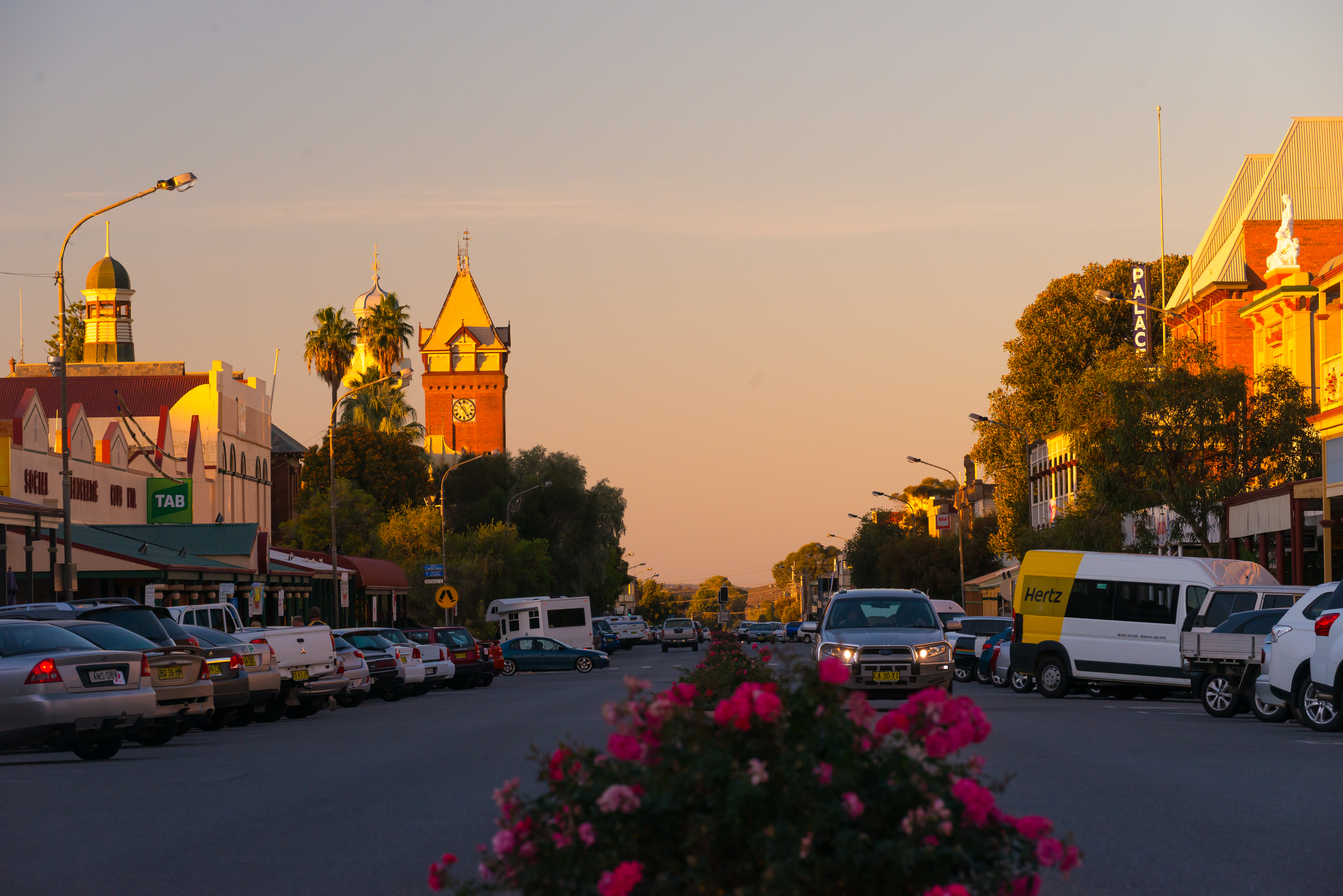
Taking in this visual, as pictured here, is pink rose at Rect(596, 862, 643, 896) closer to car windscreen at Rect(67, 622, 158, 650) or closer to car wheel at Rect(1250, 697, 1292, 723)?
car windscreen at Rect(67, 622, 158, 650)

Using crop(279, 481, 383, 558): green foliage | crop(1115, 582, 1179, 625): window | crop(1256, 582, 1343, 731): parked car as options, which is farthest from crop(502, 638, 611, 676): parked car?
crop(1256, 582, 1343, 731): parked car

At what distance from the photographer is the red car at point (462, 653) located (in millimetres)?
38562

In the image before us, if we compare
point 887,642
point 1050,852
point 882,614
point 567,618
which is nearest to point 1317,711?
Result: point 887,642

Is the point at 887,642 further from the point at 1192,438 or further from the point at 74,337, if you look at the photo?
the point at 74,337

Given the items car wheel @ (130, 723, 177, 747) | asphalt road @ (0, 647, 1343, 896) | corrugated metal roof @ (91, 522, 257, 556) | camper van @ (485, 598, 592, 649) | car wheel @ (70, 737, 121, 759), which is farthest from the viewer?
camper van @ (485, 598, 592, 649)

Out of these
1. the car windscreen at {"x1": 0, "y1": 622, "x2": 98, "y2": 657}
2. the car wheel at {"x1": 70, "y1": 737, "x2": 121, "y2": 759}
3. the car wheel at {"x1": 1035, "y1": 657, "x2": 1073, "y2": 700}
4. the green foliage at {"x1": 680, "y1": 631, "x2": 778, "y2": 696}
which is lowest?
the car wheel at {"x1": 1035, "y1": 657, "x2": 1073, "y2": 700}

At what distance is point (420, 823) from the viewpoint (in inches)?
436

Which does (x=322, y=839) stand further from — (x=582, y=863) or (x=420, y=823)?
(x=582, y=863)

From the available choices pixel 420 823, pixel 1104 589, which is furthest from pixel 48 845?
pixel 1104 589

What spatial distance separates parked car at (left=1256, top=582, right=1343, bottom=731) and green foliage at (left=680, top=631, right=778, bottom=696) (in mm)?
6153

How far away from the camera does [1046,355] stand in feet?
248

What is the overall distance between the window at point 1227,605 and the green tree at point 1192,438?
1263 centimetres

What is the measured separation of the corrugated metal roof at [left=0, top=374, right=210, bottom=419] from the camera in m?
63.1

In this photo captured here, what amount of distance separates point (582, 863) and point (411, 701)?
96.1ft
